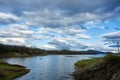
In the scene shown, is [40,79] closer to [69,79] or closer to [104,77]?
[69,79]

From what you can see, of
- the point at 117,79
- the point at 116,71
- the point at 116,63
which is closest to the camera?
the point at 117,79

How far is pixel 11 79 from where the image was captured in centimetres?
5178

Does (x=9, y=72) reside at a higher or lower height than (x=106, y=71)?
lower

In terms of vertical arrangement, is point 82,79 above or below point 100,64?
below

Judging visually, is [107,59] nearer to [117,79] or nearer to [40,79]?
[117,79]

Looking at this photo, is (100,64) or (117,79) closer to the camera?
(117,79)

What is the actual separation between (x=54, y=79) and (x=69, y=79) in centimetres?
369

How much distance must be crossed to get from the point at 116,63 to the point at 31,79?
67.8 feet

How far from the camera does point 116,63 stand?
1885 inches

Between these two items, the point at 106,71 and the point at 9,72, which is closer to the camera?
the point at 106,71

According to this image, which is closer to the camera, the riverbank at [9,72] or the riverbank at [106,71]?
the riverbank at [106,71]

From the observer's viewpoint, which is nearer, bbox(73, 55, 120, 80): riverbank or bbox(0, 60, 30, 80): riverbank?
bbox(73, 55, 120, 80): riverbank

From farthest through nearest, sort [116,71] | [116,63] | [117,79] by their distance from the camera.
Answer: [116,63] → [116,71] → [117,79]

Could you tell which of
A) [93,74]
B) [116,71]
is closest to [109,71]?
[116,71]
